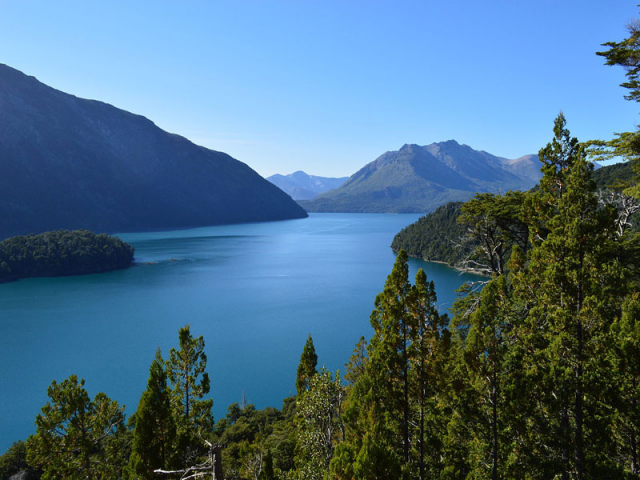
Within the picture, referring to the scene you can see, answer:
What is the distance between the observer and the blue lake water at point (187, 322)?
34.5 m

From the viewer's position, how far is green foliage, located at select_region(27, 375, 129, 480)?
11.4 meters

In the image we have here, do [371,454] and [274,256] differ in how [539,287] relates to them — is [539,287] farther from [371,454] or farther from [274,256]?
[274,256]

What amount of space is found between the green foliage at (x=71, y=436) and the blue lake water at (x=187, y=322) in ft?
55.1

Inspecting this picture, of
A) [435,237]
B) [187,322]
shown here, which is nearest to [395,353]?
[187,322]

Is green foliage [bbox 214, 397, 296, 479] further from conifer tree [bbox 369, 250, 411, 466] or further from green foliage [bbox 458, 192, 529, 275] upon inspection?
green foliage [bbox 458, 192, 529, 275]

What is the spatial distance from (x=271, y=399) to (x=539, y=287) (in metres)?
27.9

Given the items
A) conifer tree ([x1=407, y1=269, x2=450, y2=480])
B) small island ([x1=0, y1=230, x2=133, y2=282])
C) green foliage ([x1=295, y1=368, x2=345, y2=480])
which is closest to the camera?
conifer tree ([x1=407, y1=269, x2=450, y2=480])

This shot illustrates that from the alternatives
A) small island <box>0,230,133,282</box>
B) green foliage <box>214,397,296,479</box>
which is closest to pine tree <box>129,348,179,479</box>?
green foliage <box>214,397,296,479</box>

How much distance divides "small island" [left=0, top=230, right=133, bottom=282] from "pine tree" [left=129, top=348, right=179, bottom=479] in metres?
93.4

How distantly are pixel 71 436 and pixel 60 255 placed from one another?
97.1 meters

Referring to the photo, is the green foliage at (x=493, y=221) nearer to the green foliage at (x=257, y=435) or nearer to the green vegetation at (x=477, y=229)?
the green vegetation at (x=477, y=229)

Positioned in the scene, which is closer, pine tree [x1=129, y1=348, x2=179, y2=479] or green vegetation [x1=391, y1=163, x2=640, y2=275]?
pine tree [x1=129, y1=348, x2=179, y2=479]

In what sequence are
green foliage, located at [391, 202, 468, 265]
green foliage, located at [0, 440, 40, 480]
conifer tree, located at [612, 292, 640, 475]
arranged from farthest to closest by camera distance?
green foliage, located at [391, 202, 468, 265] → green foliage, located at [0, 440, 40, 480] → conifer tree, located at [612, 292, 640, 475]

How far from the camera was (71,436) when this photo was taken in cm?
1188
